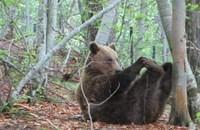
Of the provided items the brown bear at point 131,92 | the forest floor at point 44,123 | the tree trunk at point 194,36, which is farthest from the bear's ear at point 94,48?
the tree trunk at point 194,36

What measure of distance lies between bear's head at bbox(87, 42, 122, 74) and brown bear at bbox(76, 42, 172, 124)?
0.11 metres

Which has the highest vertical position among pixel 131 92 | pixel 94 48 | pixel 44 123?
pixel 94 48

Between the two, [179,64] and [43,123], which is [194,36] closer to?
[179,64]

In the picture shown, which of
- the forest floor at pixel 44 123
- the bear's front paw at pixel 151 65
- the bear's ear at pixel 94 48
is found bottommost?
the forest floor at pixel 44 123

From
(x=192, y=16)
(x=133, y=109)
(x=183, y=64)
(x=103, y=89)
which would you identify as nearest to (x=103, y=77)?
(x=103, y=89)

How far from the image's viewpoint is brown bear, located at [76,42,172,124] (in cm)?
578

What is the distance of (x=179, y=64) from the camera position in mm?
5246

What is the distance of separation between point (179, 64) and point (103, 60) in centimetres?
165

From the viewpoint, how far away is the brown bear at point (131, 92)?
19.0 ft

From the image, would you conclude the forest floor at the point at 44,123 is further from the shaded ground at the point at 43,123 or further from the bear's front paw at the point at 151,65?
the bear's front paw at the point at 151,65

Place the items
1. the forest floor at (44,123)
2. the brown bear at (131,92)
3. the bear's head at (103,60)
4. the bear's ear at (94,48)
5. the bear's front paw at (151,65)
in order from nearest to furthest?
the forest floor at (44,123) < the bear's front paw at (151,65) < the brown bear at (131,92) < the bear's head at (103,60) < the bear's ear at (94,48)

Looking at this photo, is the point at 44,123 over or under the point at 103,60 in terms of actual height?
under

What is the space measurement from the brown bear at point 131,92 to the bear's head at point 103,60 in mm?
107

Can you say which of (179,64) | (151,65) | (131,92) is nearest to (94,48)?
(131,92)
